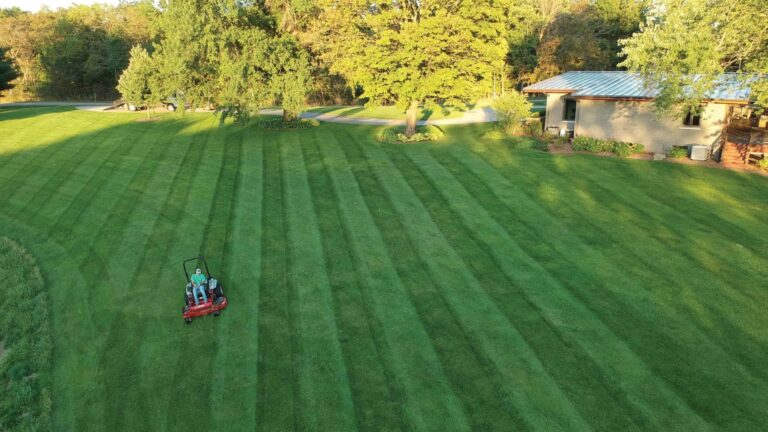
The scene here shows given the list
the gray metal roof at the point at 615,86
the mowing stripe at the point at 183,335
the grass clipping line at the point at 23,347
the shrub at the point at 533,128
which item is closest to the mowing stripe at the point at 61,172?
the grass clipping line at the point at 23,347

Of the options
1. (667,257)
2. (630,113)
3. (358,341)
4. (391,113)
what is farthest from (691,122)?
(391,113)

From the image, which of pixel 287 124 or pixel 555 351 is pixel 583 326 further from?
pixel 287 124

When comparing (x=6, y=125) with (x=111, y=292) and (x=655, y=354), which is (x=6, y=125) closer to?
(x=111, y=292)

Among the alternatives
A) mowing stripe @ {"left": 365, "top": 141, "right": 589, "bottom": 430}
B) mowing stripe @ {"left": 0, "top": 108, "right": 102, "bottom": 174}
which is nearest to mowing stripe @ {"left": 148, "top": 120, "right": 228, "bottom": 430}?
mowing stripe @ {"left": 365, "top": 141, "right": 589, "bottom": 430}

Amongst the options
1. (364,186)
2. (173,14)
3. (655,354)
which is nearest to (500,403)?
(655,354)

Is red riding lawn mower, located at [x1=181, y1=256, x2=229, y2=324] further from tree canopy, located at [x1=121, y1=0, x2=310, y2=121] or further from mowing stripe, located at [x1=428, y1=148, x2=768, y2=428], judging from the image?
tree canopy, located at [x1=121, y1=0, x2=310, y2=121]

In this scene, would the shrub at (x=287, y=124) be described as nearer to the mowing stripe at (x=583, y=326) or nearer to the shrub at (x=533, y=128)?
the shrub at (x=533, y=128)
